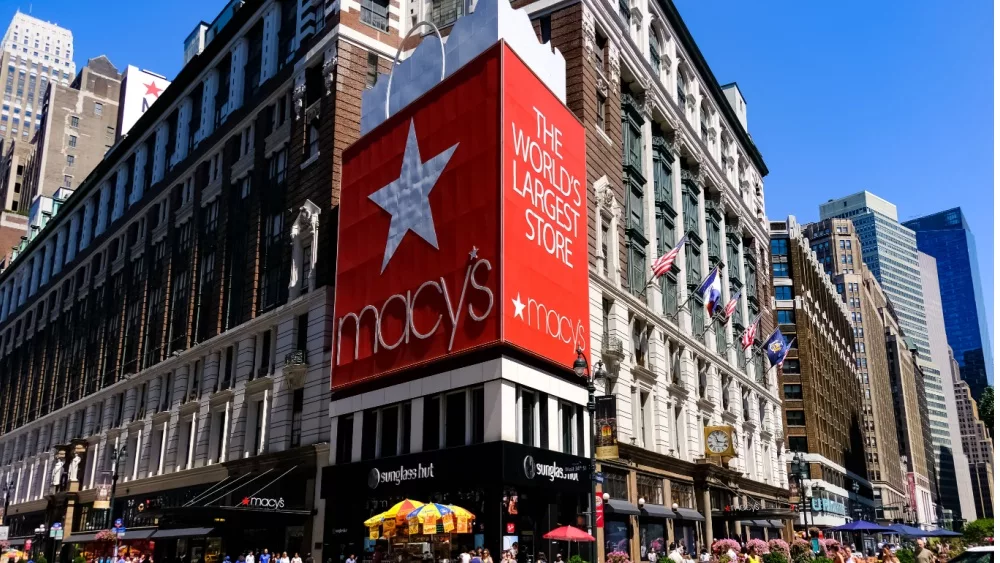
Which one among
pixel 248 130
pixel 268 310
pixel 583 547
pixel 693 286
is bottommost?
pixel 583 547

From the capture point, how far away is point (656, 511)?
149 ft

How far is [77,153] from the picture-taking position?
148 meters

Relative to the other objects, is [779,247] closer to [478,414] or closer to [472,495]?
[478,414]

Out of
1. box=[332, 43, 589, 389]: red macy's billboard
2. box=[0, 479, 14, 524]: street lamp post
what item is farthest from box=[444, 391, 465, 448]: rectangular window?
box=[0, 479, 14, 524]: street lamp post

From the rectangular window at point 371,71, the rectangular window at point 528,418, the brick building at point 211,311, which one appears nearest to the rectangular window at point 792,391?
the rectangular window at point 371,71

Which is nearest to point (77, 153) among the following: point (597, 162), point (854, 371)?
point (597, 162)

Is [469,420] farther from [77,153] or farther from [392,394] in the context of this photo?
[77,153]

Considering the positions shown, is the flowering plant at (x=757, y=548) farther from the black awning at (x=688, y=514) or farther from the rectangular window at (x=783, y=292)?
the rectangular window at (x=783, y=292)

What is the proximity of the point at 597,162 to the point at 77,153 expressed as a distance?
127 metres

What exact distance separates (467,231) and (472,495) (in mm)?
11030

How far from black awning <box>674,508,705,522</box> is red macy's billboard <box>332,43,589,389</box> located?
1398 centimetres

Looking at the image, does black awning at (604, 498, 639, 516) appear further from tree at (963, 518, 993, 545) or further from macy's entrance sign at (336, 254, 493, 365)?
tree at (963, 518, 993, 545)

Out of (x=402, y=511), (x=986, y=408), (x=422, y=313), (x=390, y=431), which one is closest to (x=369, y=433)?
(x=390, y=431)

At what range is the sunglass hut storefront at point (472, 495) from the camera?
3344cm
